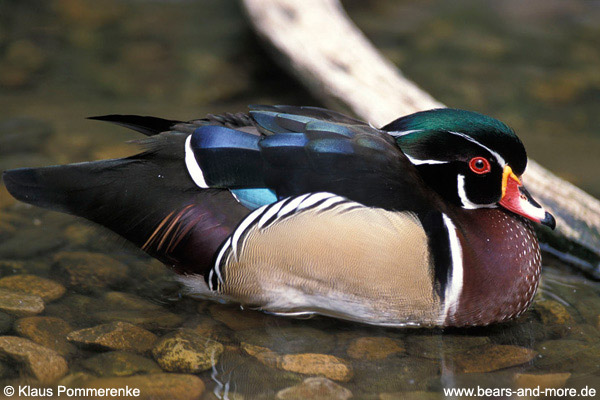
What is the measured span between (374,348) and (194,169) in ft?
4.10

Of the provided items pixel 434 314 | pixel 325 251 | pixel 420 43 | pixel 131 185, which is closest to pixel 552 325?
pixel 434 314

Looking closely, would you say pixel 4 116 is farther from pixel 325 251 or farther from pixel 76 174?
pixel 325 251

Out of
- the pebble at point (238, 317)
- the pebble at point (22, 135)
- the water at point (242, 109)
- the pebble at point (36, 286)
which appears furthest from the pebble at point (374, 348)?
the pebble at point (22, 135)

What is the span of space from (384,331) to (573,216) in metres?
1.48

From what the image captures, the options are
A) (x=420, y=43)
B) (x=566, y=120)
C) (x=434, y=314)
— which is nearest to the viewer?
(x=434, y=314)

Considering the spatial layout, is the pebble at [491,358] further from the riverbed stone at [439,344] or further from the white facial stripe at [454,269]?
the white facial stripe at [454,269]

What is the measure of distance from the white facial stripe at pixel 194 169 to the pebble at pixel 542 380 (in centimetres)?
173

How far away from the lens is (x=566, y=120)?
6.16m

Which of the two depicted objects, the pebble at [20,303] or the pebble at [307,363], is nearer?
the pebble at [307,363]

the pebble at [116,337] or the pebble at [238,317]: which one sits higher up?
the pebble at [116,337]


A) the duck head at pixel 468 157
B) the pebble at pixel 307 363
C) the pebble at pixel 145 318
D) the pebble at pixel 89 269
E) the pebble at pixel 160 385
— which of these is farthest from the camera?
the pebble at pixel 89 269

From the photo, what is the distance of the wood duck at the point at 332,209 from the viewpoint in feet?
11.2

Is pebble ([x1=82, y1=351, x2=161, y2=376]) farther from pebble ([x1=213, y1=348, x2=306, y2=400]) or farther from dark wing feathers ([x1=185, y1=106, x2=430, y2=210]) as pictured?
dark wing feathers ([x1=185, y1=106, x2=430, y2=210])

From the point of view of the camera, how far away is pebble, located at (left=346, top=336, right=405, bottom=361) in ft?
11.7
